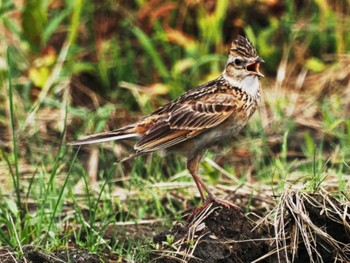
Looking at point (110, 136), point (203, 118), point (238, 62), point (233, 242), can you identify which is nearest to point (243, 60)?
point (238, 62)

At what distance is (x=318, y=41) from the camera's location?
1026 centimetres

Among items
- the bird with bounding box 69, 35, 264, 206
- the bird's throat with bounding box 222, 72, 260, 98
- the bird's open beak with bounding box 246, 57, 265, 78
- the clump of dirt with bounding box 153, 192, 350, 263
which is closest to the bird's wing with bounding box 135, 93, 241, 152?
the bird with bounding box 69, 35, 264, 206

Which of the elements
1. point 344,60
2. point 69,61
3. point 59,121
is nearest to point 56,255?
point 59,121

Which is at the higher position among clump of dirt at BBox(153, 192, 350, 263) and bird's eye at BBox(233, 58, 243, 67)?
bird's eye at BBox(233, 58, 243, 67)

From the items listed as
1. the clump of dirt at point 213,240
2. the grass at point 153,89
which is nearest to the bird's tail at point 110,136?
the grass at point 153,89

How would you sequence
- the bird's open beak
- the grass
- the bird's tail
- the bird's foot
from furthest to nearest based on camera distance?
the grass < the bird's open beak < the bird's tail < the bird's foot

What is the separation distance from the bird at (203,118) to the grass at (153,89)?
64 centimetres

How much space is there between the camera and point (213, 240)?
5652 mm

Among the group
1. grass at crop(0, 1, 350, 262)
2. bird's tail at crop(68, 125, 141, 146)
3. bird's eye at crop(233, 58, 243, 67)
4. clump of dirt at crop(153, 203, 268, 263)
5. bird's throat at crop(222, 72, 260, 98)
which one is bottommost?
grass at crop(0, 1, 350, 262)

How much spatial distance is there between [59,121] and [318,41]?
9.85 feet

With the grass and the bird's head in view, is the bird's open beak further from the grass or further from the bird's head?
the grass

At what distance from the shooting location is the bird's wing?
662 cm

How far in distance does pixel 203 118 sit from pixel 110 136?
2.21ft

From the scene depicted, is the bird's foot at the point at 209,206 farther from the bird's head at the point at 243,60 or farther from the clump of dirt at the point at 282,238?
the bird's head at the point at 243,60
